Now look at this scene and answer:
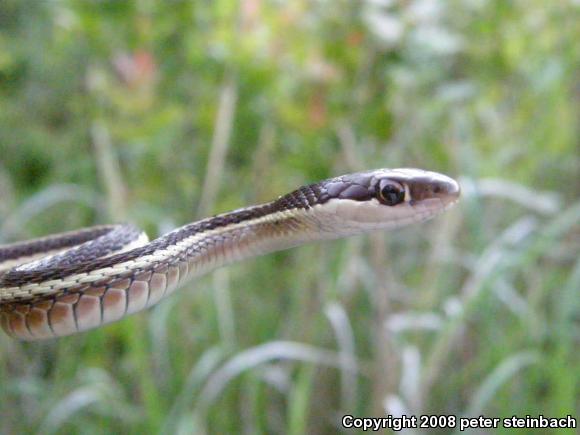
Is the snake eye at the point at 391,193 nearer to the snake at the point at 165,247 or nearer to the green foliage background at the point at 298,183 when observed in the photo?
the snake at the point at 165,247

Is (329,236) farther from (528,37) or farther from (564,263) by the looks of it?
(564,263)

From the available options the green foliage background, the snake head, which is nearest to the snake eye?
the snake head

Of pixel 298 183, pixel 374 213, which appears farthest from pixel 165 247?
pixel 298 183

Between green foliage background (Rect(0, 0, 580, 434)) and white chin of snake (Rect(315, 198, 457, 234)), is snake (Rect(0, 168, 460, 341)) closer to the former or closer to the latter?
white chin of snake (Rect(315, 198, 457, 234))

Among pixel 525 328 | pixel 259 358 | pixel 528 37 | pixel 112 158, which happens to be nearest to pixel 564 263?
pixel 525 328

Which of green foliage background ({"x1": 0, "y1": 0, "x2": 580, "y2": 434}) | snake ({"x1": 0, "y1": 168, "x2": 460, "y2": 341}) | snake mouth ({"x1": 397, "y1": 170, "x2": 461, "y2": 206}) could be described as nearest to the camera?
snake ({"x1": 0, "y1": 168, "x2": 460, "y2": 341})

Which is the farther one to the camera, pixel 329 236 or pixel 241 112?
pixel 241 112

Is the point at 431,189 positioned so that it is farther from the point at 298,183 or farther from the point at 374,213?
the point at 298,183
